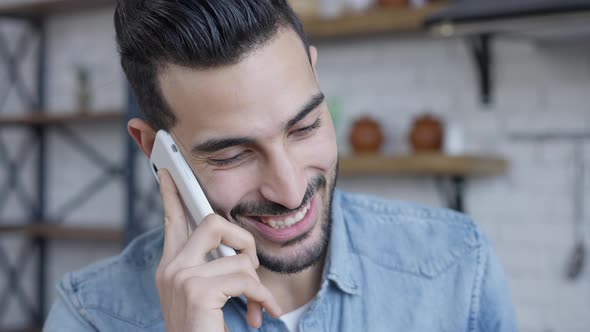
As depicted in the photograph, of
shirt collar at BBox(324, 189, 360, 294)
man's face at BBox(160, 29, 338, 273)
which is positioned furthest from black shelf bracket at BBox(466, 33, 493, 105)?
man's face at BBox(160, 29, 338, 273)

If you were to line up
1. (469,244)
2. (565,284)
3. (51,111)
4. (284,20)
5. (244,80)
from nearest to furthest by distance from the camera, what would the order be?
(244,80) < (284,20) < (469,244) < (565,284) < (51,111)

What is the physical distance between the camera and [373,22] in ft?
9.82

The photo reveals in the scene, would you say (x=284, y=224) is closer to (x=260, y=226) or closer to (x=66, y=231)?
(x=260, y=226)

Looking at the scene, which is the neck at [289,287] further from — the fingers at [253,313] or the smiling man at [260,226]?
the fingers at [253,313]

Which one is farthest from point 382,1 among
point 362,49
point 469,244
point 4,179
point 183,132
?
point 4,179

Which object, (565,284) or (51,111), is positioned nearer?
(565,284)

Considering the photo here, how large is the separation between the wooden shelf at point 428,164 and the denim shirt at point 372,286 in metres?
1.23

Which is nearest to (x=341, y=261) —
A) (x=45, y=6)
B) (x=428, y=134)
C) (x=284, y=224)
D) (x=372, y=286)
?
(x=372, y=286)

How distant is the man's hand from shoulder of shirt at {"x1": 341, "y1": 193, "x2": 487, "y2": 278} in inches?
13.5

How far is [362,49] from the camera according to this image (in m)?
3.34

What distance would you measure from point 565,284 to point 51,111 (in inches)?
125

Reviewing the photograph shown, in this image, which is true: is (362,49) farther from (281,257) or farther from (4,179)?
(4,179)

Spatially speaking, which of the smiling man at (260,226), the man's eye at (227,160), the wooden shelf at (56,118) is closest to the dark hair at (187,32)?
the smiling man at (260,226)

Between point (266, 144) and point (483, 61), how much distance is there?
1.91 meters
